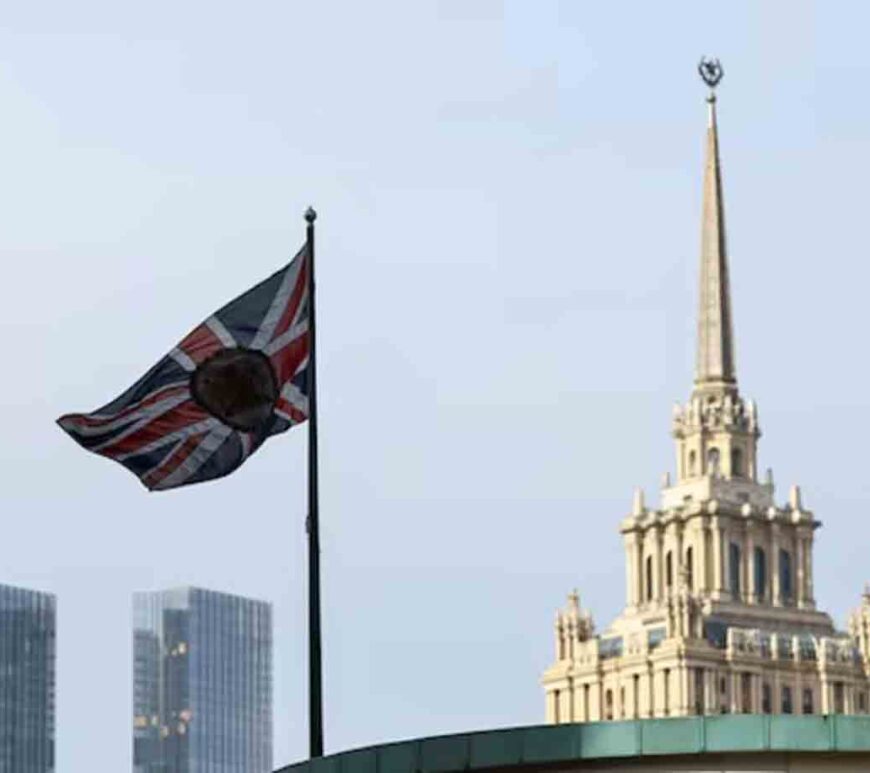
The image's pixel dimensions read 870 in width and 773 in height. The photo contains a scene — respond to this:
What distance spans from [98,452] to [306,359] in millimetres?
2253

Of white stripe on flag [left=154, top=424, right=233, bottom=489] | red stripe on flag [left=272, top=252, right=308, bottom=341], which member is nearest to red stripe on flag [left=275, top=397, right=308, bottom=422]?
white stripe on flag [left=154, top=424, right=233, bottom=489]

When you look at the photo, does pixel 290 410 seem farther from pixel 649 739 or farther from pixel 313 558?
pixel 649 739

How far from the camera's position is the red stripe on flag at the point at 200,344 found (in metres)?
43.0

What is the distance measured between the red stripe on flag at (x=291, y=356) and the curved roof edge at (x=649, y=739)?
838 centimetres

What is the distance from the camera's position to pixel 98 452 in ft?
141

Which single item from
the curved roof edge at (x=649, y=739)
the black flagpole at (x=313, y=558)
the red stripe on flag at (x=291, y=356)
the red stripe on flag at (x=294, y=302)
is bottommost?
the curved roof edge at (x=649, y=739)

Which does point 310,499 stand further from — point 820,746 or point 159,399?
point 820,746

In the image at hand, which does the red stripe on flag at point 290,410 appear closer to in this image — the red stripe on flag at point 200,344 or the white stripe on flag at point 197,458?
the white stripe on flag at point 197,458

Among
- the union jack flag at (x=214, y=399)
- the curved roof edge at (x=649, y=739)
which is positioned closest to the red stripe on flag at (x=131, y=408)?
the union jack flag at (x=214, y=399)

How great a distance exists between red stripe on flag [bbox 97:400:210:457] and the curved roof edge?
821 centimetres

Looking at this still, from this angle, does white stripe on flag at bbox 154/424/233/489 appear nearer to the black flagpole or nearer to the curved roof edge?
the black flagpole

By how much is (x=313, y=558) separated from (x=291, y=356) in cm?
258

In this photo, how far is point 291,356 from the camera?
4322 cm

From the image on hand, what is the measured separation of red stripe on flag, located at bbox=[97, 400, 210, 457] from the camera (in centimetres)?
4284
